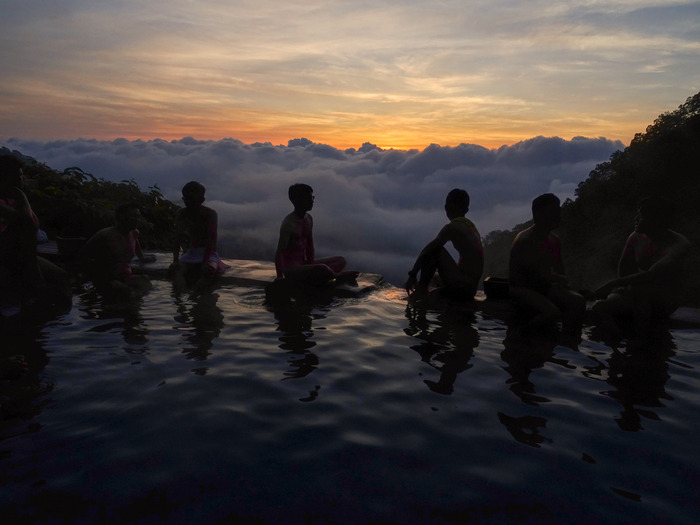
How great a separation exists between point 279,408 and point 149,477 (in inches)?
48.8

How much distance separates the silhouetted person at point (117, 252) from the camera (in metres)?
8.55

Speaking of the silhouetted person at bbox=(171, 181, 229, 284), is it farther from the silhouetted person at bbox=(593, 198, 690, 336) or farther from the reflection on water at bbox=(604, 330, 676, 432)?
the reflection on water at bbox=(604, 330, 676, 432)

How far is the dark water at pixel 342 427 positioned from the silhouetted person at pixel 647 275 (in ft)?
1.64

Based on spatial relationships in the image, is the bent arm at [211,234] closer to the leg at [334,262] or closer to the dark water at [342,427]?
the leg at [334,262]

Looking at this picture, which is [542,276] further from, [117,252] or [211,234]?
[117,252]

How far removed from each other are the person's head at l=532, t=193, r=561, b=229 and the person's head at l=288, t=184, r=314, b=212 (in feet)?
12.2

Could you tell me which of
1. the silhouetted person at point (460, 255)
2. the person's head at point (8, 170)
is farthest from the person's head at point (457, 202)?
the person's head at point (8, 170)

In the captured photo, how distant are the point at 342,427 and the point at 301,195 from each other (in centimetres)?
545

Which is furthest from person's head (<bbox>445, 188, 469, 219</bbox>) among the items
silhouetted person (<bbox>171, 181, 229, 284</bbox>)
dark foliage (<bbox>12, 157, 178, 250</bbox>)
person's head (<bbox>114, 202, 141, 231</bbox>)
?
dark foliage (<bbox>12, 157, 178, 250</bbox>)

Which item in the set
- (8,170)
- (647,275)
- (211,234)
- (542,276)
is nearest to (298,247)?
(211,234)

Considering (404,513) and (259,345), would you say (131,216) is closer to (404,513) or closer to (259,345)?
(259,345)

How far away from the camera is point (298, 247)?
8.84 metres

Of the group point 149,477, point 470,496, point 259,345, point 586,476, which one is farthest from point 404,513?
point 259,345

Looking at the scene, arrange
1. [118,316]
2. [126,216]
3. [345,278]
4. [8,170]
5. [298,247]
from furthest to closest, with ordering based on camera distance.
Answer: [345,278] < [298,247] < [126,216] < [118,316] < [8,170]
